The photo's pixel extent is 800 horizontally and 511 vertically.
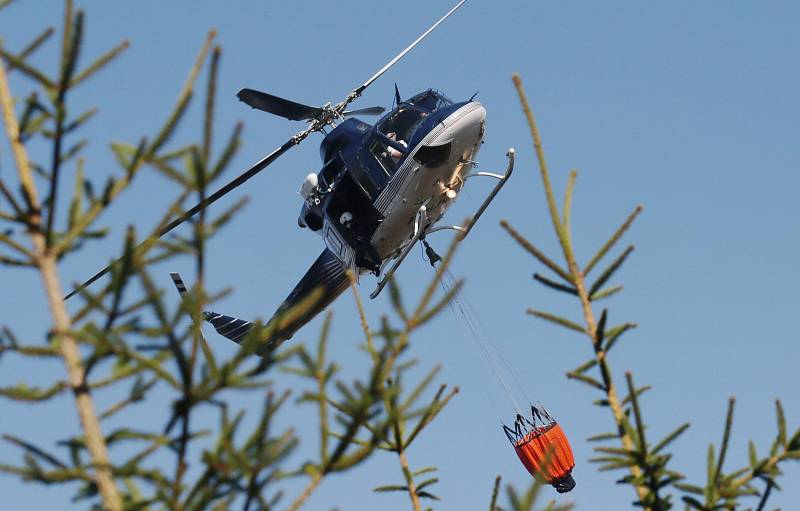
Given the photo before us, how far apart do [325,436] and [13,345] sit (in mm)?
1452

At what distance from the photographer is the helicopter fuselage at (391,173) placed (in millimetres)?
18672

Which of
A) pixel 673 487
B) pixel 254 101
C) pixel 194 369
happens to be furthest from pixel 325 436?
pixel 254 101

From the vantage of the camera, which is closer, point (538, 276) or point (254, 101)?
point (538, 276)

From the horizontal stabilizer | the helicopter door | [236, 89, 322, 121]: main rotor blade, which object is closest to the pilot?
the helicopter door

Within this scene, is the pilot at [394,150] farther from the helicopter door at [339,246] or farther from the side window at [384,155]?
the helicopter door at [339,246]

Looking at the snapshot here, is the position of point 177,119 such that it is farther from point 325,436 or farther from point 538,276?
point 538,276

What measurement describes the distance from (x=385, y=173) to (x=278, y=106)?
3.42 metres

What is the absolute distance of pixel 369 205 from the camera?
19.8 meters

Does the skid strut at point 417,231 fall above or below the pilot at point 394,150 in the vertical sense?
below

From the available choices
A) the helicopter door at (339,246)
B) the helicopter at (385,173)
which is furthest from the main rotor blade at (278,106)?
the helicopter door at (339,246)

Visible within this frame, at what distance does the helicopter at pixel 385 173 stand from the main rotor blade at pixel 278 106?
0.8 inches

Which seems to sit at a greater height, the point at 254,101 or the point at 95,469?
the point at 254,101

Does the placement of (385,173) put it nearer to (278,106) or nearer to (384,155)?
(384,155)

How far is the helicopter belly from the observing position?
1850 centimetres
